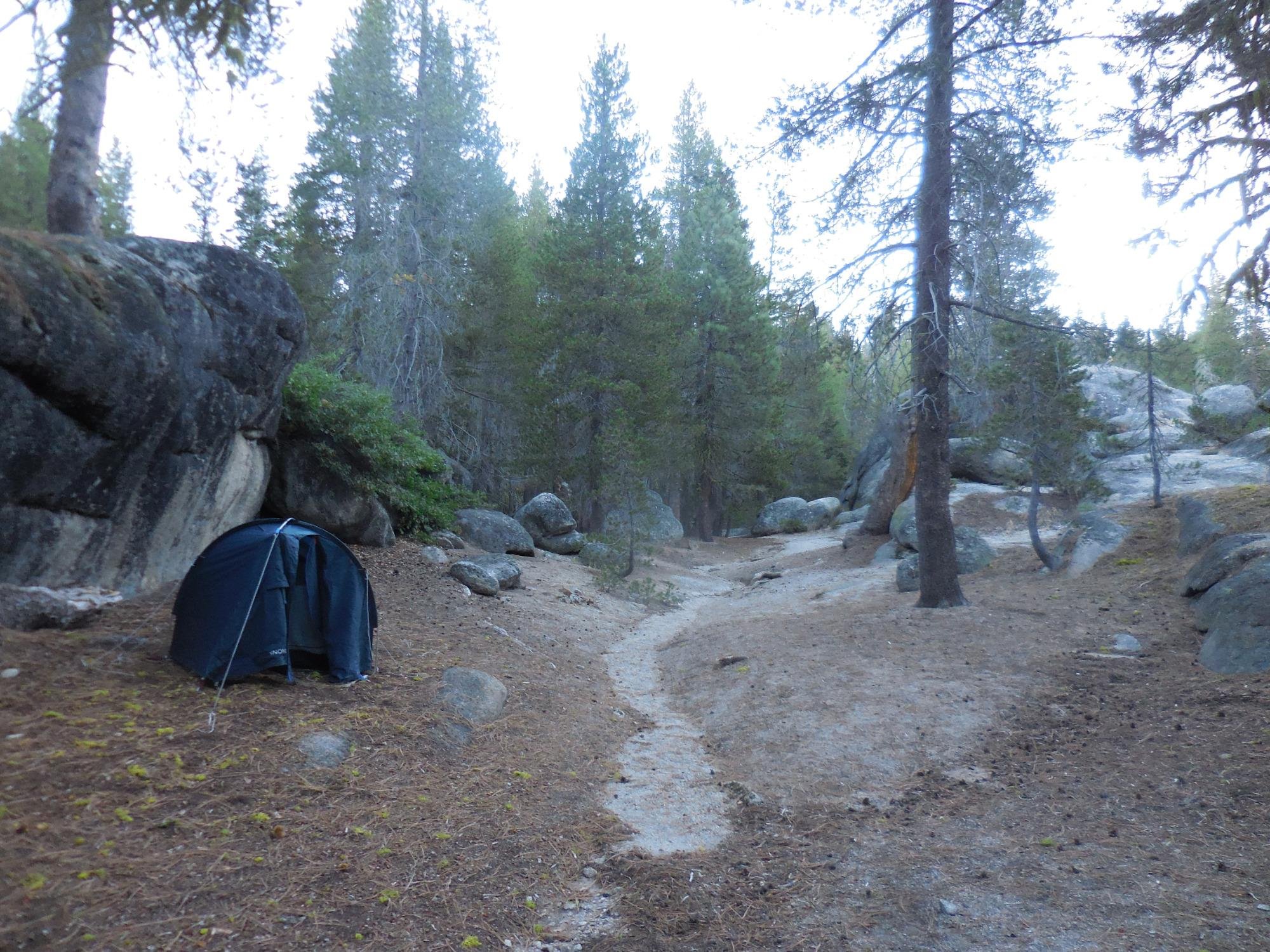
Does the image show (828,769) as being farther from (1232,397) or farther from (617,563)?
(1232,397)

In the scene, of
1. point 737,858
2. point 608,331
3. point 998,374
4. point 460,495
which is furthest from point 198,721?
point 608,331

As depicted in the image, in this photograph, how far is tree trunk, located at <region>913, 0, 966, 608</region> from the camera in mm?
10055

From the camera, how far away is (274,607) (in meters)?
6.44

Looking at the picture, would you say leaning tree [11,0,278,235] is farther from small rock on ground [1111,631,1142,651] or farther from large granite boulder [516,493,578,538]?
large granite boulder [516,493,578,538]

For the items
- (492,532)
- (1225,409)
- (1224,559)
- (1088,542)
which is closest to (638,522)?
(492,532)

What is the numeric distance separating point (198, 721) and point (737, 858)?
3885 millimetres

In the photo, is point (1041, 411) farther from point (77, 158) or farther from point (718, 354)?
point (718, 354)

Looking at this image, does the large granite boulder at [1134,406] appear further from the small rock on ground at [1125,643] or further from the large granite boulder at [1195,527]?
the small rock on ground at [1125,643]

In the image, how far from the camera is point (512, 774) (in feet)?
19.4

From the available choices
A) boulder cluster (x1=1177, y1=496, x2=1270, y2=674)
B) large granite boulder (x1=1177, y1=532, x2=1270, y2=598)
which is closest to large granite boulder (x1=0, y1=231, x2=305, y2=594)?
boulder cluster (x1=1177, y1=496, x2=1270, y2=674)

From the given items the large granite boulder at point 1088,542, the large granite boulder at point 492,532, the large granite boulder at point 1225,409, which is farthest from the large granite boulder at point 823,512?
the large granite boulder at point 492,532

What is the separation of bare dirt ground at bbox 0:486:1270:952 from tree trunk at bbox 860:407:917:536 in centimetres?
923

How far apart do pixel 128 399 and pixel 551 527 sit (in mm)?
11909

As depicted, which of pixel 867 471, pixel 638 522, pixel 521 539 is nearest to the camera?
pixel 521 539
